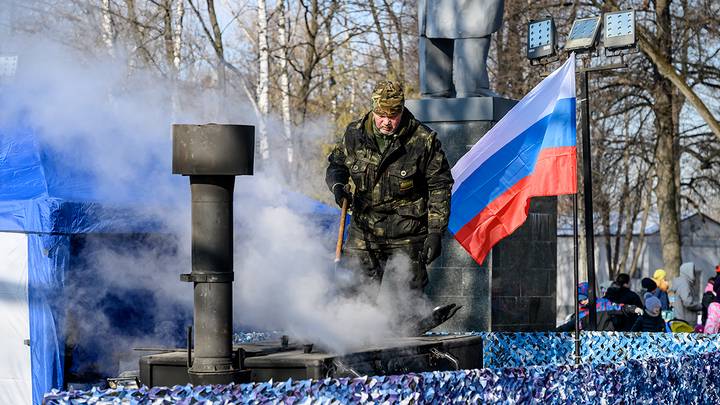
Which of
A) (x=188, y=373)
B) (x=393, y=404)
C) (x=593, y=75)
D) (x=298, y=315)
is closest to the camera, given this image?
(x=393, y=404)

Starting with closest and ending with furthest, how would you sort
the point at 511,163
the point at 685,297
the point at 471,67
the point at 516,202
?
the point at 516,202
the point at 511,163
the point at 471,67
the point at 685,297

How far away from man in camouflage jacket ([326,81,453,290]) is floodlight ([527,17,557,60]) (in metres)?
6.47

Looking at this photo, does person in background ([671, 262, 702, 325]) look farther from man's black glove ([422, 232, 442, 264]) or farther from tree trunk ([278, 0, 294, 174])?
man's black glove ([422, 232, 442, 264])

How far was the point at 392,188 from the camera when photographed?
784 cm

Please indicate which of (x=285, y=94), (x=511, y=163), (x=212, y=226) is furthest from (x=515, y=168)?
(x=285, y=94)

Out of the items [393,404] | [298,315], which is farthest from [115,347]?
[393,404]

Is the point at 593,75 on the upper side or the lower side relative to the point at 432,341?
upper

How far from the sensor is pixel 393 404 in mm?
5449

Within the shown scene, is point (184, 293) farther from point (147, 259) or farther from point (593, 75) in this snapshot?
point (593, 75)

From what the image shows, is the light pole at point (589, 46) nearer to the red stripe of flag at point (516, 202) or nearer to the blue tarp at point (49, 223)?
the red stripe of flag at point (516, 202)

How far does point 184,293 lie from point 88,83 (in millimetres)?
2143

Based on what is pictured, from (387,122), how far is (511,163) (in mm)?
2002

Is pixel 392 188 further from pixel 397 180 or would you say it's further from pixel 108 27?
pixel 108 27

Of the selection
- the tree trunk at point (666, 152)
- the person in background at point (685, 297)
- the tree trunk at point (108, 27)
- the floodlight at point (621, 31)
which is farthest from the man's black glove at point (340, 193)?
the tree trunk at point (666, 152)
